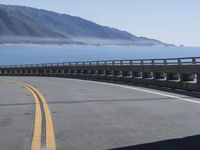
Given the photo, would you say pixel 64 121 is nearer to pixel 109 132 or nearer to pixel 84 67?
pixel 109 132

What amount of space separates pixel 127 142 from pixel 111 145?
371mm

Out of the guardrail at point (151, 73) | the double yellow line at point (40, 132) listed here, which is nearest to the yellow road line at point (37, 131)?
the double yellow line at point (40, 132)

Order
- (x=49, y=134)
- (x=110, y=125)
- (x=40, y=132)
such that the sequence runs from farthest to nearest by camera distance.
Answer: (x=110, y=125), (x=40, y=132), (x=49, y=134)

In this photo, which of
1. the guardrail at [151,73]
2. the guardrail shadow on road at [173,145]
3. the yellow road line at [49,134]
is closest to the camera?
the guardrail shadow on road at [173,145]

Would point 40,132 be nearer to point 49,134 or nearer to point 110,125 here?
point 49,134

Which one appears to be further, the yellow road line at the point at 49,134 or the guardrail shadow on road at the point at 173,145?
the yellow road line at the point at 49,134

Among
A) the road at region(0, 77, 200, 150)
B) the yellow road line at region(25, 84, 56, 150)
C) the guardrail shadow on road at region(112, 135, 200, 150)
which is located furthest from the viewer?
the road at region(0, 77, 200, 150)

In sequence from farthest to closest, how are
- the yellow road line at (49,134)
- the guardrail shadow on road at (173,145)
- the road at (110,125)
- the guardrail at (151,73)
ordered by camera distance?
the guardrail at (151,73)
the road at (110,125)
the yellow road line at (49,134)
the guardrail shadow on road at (173,145)

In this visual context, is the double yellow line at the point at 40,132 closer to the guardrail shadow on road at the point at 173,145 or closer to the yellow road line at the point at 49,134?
the yellow road line at the point at 49,134

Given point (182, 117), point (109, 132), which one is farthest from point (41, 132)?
point (182, 117)

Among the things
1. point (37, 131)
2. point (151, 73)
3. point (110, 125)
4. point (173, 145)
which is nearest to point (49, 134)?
point (37, 131)

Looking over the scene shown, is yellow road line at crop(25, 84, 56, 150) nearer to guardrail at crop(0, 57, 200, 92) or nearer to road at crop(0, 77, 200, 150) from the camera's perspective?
road at crop(0, 77, 200, 150)

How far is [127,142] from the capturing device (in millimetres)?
8586

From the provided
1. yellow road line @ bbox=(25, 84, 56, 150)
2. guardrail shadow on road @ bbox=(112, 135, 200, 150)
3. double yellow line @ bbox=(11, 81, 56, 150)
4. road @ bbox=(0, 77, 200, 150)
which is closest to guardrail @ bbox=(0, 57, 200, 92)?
road @ bbox=(0, 77, 200, 150)
